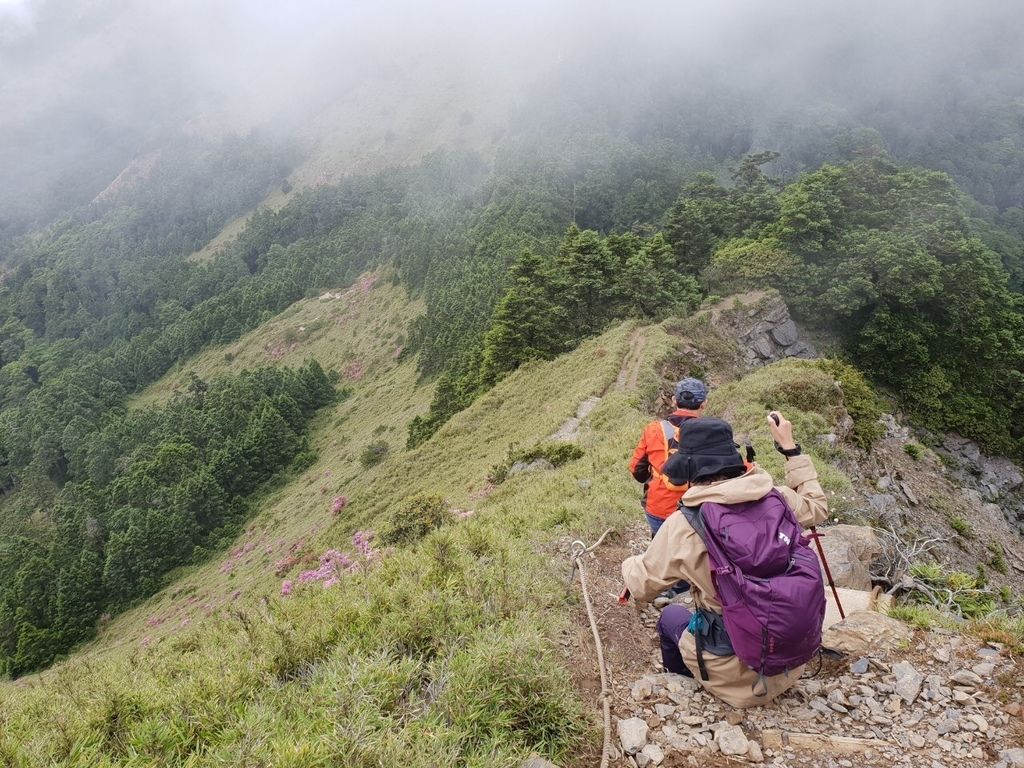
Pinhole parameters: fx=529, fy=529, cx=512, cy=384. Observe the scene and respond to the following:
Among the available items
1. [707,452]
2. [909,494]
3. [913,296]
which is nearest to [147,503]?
[909,494]

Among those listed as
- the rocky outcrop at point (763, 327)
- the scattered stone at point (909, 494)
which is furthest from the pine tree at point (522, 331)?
the scattered stone at point (909, 494)

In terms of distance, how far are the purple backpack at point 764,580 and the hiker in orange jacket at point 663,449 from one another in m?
1.64

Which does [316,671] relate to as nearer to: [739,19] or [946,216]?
[946,216]

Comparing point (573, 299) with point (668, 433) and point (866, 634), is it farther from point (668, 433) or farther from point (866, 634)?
point (866, 634)

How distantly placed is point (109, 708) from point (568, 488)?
308 inches

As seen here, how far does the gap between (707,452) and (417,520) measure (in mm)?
11076

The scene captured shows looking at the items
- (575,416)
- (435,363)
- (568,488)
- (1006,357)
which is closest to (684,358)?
(575,416)

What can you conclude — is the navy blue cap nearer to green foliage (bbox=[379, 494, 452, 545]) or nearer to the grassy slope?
the grassy slope

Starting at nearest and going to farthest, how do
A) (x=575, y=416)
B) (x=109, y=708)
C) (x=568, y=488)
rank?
(x=109, y=708) → (x=568, y=488) → (x=575, y=416)

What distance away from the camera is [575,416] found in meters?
20.3

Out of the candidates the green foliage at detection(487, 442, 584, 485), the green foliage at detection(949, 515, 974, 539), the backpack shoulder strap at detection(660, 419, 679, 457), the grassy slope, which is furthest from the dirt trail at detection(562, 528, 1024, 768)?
the green foliage at detection(949, 515, 974, 539)

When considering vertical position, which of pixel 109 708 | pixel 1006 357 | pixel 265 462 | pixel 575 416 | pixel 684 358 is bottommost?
pixel 1006 357

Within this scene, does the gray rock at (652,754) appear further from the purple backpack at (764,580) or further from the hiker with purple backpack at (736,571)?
the purple backpack at (764,580)

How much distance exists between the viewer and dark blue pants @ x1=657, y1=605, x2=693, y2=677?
13.7ft
